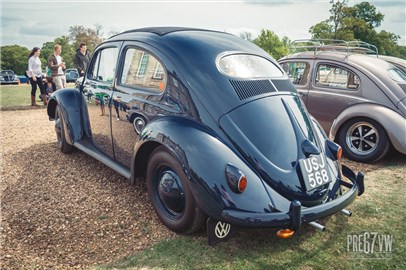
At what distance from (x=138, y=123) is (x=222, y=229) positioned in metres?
1.49

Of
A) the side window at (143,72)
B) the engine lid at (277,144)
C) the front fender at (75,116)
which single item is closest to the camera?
the engine lid at (277,144)

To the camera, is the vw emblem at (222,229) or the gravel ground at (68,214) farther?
the gravel ground at (68,214)

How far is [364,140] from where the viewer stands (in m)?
5.29

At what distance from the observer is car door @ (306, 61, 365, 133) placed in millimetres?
5500

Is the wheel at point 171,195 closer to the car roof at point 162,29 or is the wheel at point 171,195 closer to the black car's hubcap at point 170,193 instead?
the black car's hubcap at point 170,193

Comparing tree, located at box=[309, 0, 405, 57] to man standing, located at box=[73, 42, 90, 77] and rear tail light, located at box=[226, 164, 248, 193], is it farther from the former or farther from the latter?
rear tail light, located at box=[226, 164, 248, 193]

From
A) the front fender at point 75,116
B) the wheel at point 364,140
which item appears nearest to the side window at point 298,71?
the wheel at point 364,140

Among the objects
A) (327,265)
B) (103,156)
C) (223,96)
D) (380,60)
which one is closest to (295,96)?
(223,96)

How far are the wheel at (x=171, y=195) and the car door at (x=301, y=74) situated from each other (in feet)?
12.2

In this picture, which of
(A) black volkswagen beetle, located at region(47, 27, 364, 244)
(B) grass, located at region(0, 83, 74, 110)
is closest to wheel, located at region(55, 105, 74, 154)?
(A) black volkswagen beetle, located at region(47, 27, 364, 244)

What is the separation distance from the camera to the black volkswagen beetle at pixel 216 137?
258cm

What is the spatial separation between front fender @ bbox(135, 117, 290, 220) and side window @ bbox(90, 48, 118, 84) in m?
1.57

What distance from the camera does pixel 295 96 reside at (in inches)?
138

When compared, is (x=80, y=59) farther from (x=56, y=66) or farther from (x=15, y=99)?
(x=15, y=99)
